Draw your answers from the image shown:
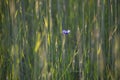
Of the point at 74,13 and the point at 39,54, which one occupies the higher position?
the point at 74,13

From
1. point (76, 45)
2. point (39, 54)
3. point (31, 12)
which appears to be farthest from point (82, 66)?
point (31, 12)

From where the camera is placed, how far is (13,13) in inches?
58.9

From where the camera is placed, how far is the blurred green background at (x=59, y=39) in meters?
1.45

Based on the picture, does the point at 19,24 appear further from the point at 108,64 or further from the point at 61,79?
the point at 108,64

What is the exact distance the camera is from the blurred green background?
145 centimetres

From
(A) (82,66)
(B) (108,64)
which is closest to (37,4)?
(A) (82,66)

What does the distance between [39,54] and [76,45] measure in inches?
8.2

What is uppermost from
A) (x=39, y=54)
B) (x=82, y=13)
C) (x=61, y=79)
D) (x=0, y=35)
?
(x=82, y=13)

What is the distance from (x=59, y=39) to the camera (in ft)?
4.76

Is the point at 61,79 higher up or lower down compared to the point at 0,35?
lower down

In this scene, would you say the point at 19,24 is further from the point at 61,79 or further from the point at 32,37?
the point at 61,79

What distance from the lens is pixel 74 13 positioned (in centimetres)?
146

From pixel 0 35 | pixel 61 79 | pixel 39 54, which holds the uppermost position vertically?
pixel 0 35

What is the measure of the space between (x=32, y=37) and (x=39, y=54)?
101 mm
